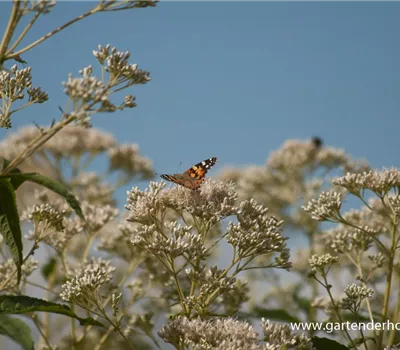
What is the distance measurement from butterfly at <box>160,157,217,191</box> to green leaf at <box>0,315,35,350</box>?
168 centimetres

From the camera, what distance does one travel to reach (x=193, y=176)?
4.30 metres

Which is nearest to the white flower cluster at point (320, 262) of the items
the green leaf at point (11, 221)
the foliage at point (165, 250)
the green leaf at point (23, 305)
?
the foliage at point (165, 250)

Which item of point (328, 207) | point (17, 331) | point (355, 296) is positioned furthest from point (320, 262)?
point (17, 331)

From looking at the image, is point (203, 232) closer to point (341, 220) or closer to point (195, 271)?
point (195, 271)

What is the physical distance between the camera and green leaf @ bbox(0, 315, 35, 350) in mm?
2566

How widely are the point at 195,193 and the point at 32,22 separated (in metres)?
1.66

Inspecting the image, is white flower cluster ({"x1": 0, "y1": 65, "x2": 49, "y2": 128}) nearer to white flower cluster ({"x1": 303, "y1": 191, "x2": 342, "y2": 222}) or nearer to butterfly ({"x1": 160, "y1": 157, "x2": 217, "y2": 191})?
butterfly ({"x1": 160, "y1": 157, "x2": 217, "y2": 191})

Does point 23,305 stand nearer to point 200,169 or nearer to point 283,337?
point 283,337

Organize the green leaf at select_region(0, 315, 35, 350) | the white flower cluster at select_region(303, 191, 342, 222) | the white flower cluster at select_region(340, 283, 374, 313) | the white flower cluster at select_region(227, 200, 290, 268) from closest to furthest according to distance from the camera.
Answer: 1. the green leaf at select_region(0, 315, 35, 350)
2. the white flower cluster at select_region(227, 200, 290, 268)
3. the white flower cluster at select_region(340, 283, 374, 313)
4. the white flower cluster at select_region(303, 191, 342, 222)

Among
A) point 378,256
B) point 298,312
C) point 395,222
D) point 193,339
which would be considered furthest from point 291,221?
point 193,339

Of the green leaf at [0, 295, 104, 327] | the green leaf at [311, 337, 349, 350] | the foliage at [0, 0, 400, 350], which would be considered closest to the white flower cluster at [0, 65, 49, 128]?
the foliage at [0, 0, 400, 350]

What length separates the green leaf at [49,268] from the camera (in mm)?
5762

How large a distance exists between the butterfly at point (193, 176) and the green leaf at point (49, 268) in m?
2.09

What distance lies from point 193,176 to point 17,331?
198 cm
